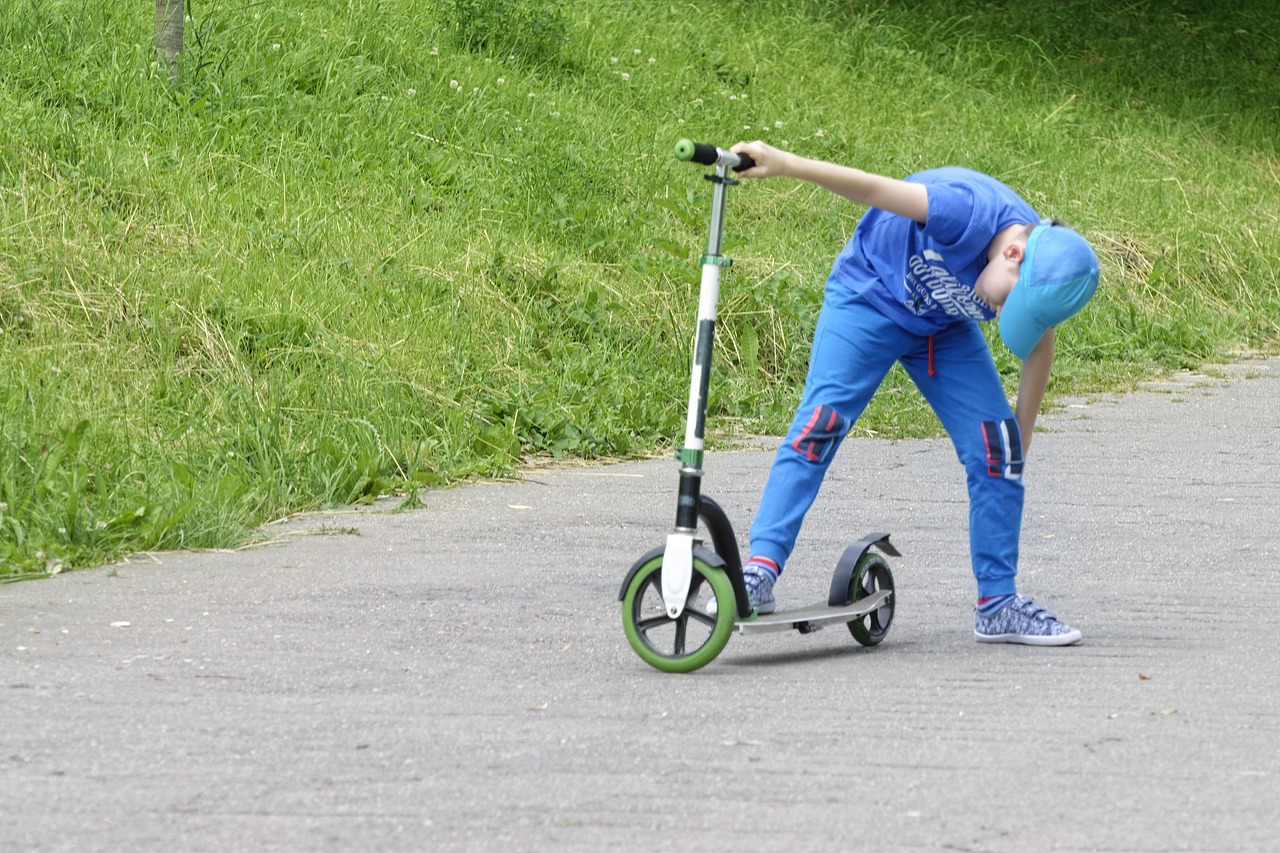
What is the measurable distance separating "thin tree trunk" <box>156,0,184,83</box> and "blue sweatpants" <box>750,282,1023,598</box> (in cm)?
719

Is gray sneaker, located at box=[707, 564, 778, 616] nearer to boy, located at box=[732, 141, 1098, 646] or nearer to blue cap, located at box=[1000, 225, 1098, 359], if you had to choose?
boy, located at box=[732, 141, 1098, 646]

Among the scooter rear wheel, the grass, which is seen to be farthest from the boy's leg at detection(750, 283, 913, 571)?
the grass

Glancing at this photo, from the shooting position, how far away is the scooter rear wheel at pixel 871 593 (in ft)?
15.1

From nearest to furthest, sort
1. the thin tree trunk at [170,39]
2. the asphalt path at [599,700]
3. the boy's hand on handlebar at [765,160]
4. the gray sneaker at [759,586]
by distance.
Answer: the asphalt path at [599,700]
the boy's hand on handlebar at [765,160]
the gray sneaker at [759,586]
the thin tree trunk at [170,39]

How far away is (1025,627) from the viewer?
457cm

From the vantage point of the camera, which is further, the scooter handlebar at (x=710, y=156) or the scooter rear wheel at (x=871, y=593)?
the scooter rear wheel at (x=871, y=593)

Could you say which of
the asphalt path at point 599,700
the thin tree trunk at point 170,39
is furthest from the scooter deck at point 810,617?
the thin tree trunk at point 170,39

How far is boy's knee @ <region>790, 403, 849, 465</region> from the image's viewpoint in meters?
4.52

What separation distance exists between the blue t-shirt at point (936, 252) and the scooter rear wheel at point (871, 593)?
0.65 metres

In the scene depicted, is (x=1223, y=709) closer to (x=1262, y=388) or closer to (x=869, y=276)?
(x=869, y=276)

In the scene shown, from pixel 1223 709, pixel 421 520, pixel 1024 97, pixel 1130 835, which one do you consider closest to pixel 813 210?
pixel 1024 97

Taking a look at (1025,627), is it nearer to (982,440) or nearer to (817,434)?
(982,440)

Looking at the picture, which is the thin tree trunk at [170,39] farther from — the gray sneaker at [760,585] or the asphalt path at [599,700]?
the gray sneaker at [760,585]

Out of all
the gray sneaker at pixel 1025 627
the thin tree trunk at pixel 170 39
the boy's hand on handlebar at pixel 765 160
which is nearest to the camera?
the boy's hand on handlebar at pixel 765 160
